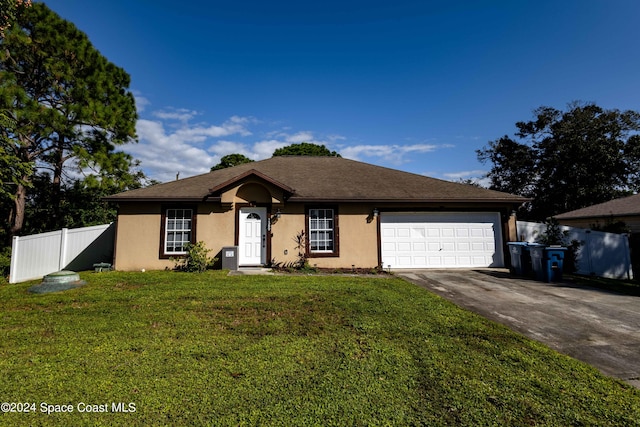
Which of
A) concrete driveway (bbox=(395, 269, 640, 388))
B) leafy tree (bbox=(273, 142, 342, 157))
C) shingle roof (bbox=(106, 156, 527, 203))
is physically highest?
leafy tree (bbox=(273, 142, 342, 157))

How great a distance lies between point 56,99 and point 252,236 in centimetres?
1422

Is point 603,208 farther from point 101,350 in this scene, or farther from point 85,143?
point 85,143

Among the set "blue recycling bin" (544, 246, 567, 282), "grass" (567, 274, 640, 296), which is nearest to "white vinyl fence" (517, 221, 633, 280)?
"grass" (567, 274, 640, 296)

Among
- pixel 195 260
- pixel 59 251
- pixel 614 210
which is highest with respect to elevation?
pixel 614 210

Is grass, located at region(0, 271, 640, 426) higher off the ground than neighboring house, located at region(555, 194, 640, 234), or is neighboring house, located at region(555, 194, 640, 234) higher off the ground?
neighboring house, located at region(555, 194, 640, 234)

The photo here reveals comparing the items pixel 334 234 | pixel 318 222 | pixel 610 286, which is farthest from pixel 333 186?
pixel 610 286

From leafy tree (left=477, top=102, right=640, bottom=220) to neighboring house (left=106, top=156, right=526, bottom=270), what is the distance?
1867cm

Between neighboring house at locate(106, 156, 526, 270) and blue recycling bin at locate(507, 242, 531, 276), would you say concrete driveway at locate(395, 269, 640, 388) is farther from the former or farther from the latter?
neighboring house at locate(106, 156, 526, 270)

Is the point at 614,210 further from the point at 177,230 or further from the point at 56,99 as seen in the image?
the point at 56,99

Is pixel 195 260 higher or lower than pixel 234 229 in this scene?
lower

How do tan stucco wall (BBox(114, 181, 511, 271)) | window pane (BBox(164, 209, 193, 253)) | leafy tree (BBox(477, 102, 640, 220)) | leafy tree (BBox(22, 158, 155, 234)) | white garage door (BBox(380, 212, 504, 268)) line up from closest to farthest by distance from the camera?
tan stucco wall (BBox(114, 181, 511, 271)) → window pane (BBox(164, 209, 193, 253)) → white garage door (BBox(380, 212, 504, 268)) → leafy tree (BBox(22, 158, 155, 234)) → leafy tree (BBox(477, 102, 640, 220))

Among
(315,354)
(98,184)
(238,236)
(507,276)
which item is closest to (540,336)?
(315,354)

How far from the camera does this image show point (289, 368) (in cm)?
365

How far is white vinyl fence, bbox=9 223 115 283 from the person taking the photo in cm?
999
